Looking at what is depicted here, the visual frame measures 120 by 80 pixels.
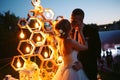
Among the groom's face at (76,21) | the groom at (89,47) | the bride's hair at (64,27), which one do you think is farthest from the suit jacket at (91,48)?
the bride's hair at (64,27)

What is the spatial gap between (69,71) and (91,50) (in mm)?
487

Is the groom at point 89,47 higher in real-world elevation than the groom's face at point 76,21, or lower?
lower

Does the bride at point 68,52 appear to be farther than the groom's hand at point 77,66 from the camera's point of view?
No

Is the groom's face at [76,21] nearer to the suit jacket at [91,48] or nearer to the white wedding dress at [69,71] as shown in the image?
the suit jacket at [91,48]

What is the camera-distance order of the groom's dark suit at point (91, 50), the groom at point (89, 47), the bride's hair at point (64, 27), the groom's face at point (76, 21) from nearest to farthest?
the bride's hair at point (64, 27), the groom's face at point (76, 21), the groom at point (89, 47), the groom's dark suit at point (91, 50)

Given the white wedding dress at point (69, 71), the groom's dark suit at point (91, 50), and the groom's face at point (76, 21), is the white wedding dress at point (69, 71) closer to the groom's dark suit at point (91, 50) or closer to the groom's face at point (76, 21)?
the groom's dark suit at point (91, 50)

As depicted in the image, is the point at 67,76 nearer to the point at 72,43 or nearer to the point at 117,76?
the point at 72,43

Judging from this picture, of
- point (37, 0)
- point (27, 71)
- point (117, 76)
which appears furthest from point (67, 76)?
point (117, 76)

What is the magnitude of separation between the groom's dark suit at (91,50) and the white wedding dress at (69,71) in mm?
166

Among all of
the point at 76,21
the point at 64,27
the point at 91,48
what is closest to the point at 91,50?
the point at 91,48

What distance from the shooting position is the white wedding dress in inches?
188

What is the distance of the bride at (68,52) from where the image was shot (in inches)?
172

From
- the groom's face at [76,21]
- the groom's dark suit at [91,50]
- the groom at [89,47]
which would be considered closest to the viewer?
the groom's face at [76,21]

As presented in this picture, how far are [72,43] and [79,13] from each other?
18.3 inches
